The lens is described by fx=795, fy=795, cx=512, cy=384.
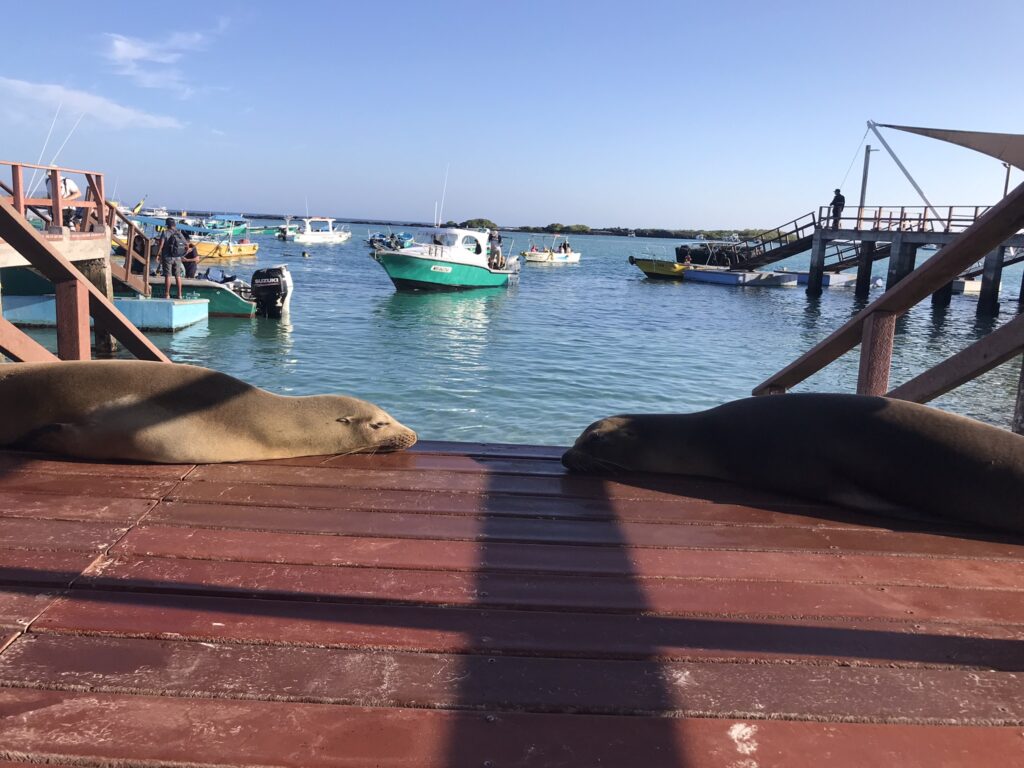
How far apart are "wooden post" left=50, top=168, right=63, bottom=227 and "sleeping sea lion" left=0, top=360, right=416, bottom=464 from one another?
11094 mm

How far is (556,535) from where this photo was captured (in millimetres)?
3088

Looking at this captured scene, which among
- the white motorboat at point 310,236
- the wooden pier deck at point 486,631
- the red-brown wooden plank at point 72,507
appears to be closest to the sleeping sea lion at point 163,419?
the wooden pier deck at point 486,631

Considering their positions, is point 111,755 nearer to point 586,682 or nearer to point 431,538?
point 586,682

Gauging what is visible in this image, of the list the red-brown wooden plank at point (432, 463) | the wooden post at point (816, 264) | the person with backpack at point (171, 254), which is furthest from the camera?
the wooden post at point (816, 264)

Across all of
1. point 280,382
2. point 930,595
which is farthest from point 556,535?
point 280,382

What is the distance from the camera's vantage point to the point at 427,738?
5.76 feet

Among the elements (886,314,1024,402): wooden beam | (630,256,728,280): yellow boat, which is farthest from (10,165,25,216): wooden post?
(630,256,728,280): yellow boat

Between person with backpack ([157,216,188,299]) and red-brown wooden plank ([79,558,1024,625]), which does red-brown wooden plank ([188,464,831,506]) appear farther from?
person with backpack ([157,216,188,299])

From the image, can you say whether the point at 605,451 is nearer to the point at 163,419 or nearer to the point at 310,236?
the point at 163,419

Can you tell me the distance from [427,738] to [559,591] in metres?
0.87

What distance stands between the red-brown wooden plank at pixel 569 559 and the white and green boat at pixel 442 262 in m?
30.1

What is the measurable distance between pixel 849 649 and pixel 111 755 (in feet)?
6.16

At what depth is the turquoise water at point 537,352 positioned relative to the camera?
14.0 metres

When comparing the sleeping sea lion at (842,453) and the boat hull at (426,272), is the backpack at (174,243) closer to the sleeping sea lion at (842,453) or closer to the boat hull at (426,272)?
the boat hull at (426,272)
